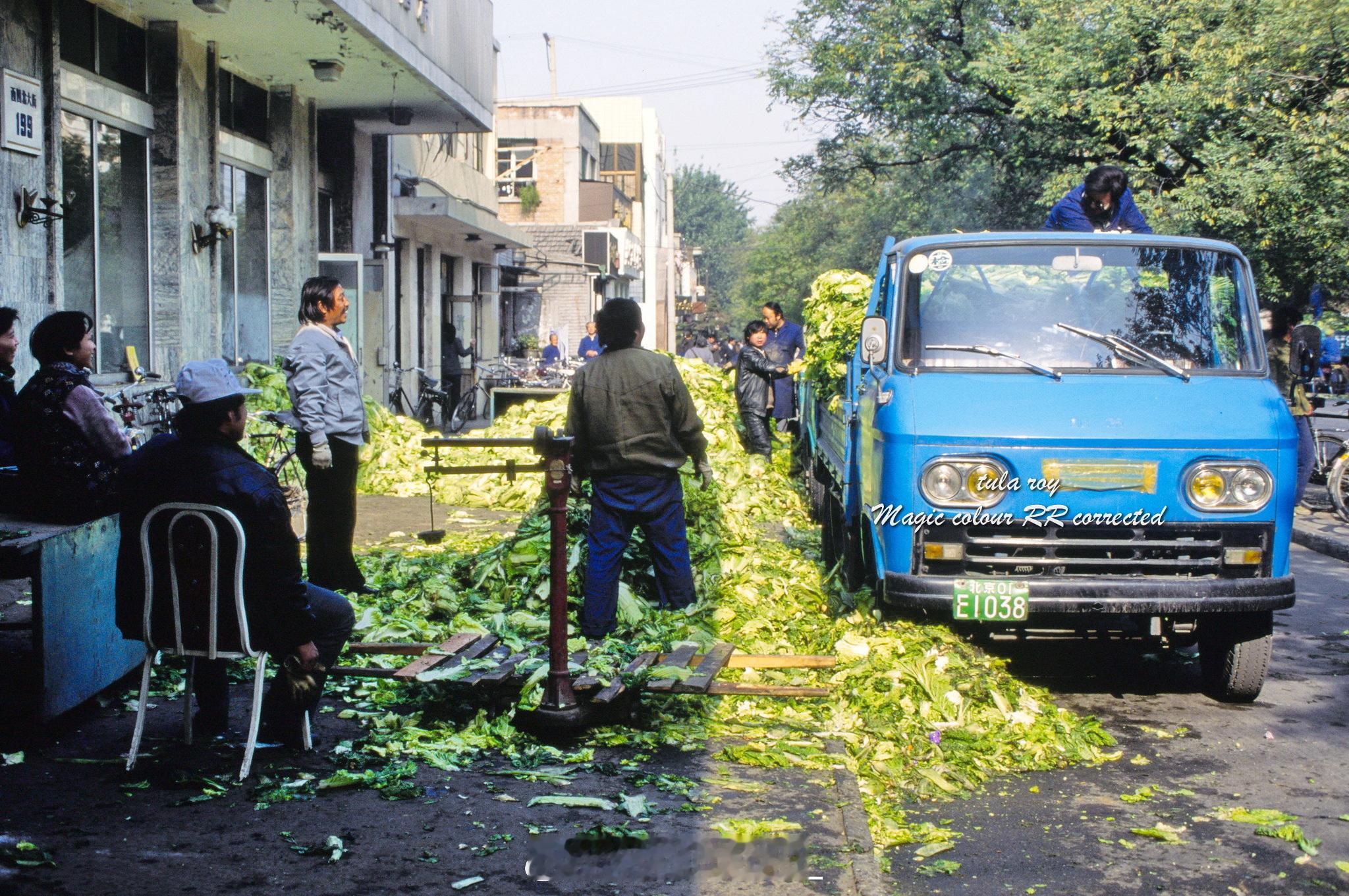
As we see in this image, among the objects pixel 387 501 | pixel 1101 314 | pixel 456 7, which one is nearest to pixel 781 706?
pixel 1101 314

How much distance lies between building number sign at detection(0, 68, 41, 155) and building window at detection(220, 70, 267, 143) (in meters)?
4.22

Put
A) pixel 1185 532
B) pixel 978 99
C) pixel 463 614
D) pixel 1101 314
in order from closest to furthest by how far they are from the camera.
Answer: pixel 1185 532
pixel 1101 314
pixel 463 614
pixel 978 99

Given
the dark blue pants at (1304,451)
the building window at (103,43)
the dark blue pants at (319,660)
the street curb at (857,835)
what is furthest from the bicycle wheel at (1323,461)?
the building window at (103,43)

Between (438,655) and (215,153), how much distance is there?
343 inches

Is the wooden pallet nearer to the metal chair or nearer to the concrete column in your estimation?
the metal chair

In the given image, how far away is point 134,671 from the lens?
6098 millimetres

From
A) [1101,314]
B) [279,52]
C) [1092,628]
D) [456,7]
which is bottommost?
[1092,628]

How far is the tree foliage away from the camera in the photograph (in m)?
15.4

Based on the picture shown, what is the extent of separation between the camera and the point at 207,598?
183 inches

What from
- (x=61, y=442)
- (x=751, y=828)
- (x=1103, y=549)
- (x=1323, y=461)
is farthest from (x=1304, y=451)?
(x=61, y=442)

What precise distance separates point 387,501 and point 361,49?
15.8 ft

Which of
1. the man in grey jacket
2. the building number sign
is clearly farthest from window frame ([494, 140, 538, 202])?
the man in grey jacket

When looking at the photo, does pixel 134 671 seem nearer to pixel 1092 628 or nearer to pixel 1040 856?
pixel 1040 856

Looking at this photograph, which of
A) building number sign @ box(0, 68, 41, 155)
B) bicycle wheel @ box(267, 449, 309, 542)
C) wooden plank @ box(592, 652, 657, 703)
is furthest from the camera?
bicycle wheel @ box(267, 449, 309, 542)
